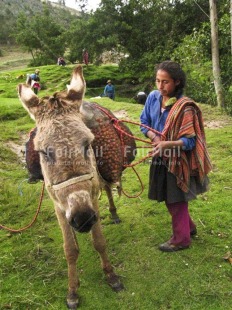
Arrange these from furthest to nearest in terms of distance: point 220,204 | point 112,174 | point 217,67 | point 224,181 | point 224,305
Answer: point 217,67, point 224,181, point 220,204, point 112,174, point 224,305

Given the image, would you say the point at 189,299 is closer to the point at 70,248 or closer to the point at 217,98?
the point at 70,248

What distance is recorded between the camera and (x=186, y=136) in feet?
9.18

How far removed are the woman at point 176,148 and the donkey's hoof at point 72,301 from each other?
1217mm

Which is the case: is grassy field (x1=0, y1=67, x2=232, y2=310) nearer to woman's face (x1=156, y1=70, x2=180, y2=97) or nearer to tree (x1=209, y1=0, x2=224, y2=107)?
woman's face (x1=156, y1=70, x2=180, y2=97)

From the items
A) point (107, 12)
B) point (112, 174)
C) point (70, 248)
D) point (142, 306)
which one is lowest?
point (142, 306)

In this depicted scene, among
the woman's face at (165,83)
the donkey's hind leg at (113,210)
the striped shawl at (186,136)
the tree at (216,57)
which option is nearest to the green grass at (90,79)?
the tree at (216,57)

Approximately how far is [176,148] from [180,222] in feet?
3.02

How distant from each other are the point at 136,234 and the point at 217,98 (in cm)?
768

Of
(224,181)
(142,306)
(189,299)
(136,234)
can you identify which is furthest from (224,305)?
(224,181)

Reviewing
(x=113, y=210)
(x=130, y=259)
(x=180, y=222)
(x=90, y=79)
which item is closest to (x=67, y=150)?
(x=180, y=222)

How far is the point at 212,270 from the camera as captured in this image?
10.3 ft

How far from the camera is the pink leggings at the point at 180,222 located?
3254 millimetres

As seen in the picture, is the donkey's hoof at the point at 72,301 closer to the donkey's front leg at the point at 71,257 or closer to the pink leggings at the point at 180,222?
the donkey's front leg at the point at 71,257

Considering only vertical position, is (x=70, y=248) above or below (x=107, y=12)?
below
